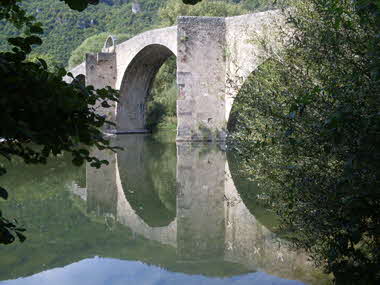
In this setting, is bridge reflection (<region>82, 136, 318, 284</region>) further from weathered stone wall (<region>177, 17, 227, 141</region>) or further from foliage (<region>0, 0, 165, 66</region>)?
foliage (<region>0, 0, 165, 66</region>)

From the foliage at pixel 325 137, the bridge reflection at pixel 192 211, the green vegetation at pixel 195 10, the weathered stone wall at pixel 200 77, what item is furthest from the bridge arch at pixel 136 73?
the foliage at pixel 325 137

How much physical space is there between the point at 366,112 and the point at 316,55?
0.89 meters

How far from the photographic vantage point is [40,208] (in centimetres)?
660

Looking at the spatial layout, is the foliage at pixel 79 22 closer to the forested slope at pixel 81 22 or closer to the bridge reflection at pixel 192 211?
the forested slope at pixel 81 22

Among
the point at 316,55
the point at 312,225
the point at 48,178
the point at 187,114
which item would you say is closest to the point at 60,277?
the point at 312,225

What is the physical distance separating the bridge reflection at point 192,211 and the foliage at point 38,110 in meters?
2.70

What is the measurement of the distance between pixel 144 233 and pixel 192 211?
40.0 inches

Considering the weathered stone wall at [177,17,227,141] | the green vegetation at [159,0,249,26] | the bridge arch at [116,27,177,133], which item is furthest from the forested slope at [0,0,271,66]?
the weathered stone wall at [177,17,227,141]

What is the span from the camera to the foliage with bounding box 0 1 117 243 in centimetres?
136

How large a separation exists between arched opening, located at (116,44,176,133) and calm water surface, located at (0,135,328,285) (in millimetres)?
12590

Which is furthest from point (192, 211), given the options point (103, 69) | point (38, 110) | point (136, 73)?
point (103, 69)

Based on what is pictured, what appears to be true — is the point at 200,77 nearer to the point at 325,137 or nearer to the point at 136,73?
the point at 136,73

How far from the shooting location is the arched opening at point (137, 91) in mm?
21612

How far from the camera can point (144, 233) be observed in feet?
17.8
